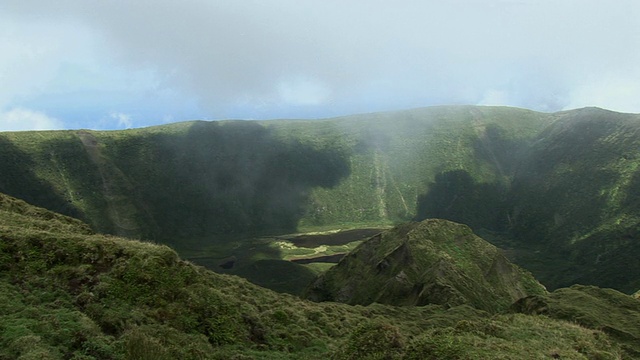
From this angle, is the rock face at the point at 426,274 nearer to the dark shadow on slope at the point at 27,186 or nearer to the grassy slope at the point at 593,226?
the grassy slope at the point at 593,226

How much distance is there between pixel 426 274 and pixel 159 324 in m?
48.1

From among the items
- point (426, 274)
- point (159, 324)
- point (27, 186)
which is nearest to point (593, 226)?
point (426, 274)

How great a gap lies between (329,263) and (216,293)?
121471 mm

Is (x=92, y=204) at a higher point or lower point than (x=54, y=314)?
lower

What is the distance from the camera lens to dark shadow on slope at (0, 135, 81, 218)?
178 meters

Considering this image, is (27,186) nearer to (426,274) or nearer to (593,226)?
(426,274)

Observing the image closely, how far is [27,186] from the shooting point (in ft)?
596

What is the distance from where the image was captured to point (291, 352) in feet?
90.3

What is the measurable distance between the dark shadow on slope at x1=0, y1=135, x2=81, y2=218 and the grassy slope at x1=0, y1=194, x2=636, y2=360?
166861mm

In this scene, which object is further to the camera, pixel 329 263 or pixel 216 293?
pixel 329 263

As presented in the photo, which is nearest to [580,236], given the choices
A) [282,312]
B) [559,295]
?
[559,295]

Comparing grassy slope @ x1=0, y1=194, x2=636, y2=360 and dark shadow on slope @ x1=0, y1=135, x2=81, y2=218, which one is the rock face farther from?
dark shadow on slope @ x1=0, y1=135, x2=81, y2=218

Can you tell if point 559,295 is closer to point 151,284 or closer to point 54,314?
point 151,284

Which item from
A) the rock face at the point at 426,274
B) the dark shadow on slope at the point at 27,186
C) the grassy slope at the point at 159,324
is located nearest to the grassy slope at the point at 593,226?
the rock face at the point at 426,274
